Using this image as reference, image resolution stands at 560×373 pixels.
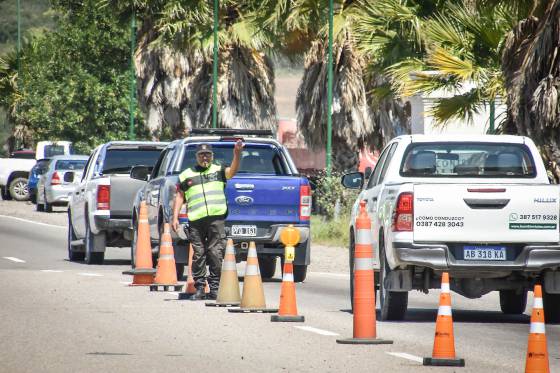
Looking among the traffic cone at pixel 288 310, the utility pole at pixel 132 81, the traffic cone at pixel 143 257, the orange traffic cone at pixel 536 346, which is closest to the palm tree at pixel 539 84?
the traffic cone at pixel 143 257

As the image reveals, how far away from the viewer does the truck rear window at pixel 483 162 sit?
Result: 15688mm

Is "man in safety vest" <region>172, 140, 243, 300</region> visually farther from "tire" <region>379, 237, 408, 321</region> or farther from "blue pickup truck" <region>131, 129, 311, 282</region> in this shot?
"tire" <region>379, 237, 408, 321</region>

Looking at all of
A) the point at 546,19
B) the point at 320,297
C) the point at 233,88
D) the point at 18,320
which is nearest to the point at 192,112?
the point at 233,88

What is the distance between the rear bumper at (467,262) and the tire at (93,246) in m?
11.0

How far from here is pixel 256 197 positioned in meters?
20.1

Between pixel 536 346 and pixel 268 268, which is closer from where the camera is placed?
pixel 536 346

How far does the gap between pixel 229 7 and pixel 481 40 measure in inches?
807

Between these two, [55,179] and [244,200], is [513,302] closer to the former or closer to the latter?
[244,200]

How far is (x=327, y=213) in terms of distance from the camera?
1422 inches

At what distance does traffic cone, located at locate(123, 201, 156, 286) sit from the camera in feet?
66.0

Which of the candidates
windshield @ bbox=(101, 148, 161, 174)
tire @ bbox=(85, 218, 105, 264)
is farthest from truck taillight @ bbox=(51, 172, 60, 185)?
tire @ bbox=(85, 218, 105, 264)

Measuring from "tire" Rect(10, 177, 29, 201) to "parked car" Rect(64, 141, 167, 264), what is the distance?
109 ft

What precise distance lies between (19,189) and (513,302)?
44722 millimetres

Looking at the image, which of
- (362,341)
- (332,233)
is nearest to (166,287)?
(362,341)
